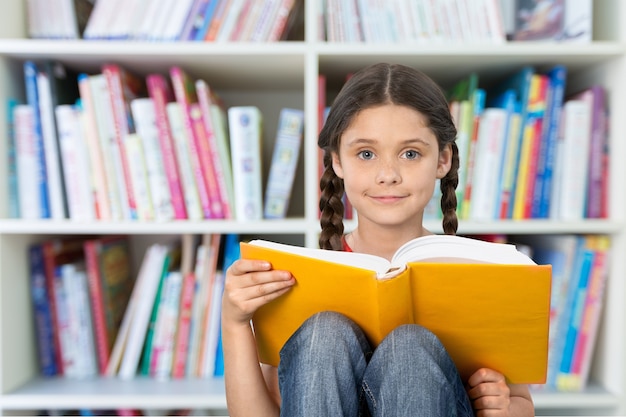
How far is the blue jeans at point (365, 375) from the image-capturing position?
0.58 meters

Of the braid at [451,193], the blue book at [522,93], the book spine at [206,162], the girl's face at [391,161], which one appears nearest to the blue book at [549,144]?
the blue book at [522,93]

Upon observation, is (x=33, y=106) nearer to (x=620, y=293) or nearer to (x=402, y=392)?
(x=402, y=392)

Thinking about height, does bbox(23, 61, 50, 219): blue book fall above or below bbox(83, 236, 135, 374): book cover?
above

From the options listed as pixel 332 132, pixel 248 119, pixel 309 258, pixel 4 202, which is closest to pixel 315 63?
pixel 248 119

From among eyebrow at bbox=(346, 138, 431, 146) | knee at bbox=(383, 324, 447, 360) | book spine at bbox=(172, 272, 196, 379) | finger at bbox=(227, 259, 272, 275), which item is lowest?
book spine at bbox=(172, 272, 196, 379)

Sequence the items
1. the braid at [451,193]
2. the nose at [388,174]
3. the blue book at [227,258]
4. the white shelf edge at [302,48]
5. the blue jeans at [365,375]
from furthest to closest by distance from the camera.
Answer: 1. the blue book at [227,258]
2. the white shelf edge at [302,48]
3. the braid at [451,193]
4. the nose at [388,174]
5. the blue jeans at [365,375]

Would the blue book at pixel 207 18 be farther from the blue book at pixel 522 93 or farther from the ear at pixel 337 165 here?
the blue book at pixel 522 93

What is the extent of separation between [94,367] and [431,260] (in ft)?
2.79

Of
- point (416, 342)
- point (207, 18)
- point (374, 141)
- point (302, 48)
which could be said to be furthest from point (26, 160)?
point (416, 342)

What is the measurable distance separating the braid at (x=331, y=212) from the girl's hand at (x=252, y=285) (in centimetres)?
25

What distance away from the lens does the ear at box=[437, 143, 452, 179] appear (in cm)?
80

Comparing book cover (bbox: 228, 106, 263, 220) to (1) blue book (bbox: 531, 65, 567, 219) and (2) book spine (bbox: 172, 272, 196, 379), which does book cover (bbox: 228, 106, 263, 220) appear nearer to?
(2) book spine (bbox: 172, 272, 196, 379)

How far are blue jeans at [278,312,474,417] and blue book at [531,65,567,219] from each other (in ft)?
2.00

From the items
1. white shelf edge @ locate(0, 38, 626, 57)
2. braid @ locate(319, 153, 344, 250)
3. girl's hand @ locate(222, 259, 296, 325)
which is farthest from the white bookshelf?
girl's hand @ locate(222, 259, 296, 325)
